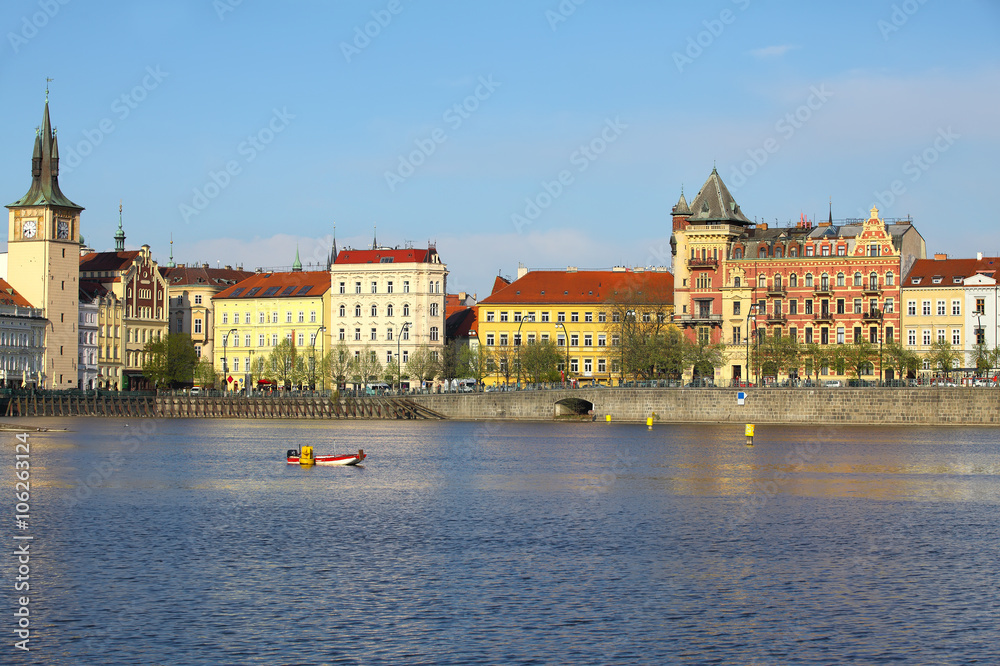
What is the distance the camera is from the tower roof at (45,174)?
16012cm

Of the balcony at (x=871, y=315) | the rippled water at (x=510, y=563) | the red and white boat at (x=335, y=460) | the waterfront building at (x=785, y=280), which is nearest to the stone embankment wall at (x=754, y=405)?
the waterfront building at (x=785, y=280)

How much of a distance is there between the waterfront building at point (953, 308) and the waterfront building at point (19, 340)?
307ft

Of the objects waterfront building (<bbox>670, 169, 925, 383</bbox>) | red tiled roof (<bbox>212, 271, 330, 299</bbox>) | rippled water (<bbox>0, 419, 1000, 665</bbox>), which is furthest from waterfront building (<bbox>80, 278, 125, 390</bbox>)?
rippled water (<bbox>0, 419, 1000, 665</bbox>)

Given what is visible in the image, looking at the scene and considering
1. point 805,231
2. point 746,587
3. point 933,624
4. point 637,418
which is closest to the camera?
point 933,624

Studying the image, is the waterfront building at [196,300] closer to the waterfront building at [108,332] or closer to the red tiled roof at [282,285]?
the red tiled roof at [282,285]

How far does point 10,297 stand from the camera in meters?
157

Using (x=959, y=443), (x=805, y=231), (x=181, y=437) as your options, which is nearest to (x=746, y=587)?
(x=959, y=443)

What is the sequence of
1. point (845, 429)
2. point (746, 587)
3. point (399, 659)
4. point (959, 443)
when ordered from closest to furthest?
1. point (399, 659)
2. point (746, 587)
3. point (959, 443)
4. point (845, 429)

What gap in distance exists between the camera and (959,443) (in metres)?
92.7

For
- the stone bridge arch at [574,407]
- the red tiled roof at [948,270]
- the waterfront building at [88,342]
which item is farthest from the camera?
the waterfront building at [88,342]

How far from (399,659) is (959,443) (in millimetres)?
73198

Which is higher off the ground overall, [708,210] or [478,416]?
[708,210]

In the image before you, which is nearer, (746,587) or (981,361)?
(746,587)

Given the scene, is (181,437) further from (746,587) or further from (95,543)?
(746,587)
